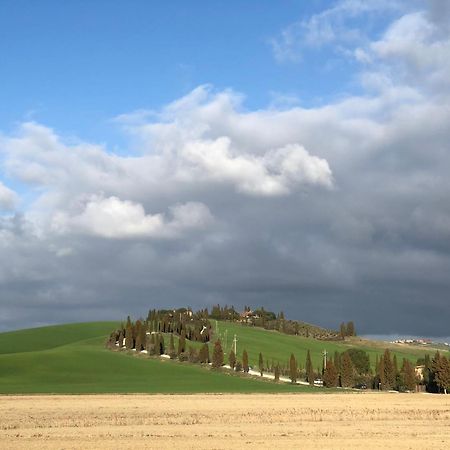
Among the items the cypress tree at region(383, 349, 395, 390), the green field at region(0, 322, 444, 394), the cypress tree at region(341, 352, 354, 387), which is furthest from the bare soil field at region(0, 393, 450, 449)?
the cypress tree at region(383, 349, 395, 390)

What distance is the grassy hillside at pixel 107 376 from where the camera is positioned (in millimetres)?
127188

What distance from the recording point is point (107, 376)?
154625mm

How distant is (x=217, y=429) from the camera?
50.3 metres

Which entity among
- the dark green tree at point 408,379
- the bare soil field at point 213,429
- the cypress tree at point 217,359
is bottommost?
the bare soil field at point 213,429

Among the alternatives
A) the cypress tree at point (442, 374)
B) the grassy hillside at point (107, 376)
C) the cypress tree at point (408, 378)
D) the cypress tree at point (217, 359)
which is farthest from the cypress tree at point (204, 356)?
the cypress tree at point (442, 374)

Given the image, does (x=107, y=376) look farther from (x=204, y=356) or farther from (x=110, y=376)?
(x=204, y=356)

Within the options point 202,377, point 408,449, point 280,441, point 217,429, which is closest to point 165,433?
point 217,429

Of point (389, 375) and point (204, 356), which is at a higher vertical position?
point (204, 356)

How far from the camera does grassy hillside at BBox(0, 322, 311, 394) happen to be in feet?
417

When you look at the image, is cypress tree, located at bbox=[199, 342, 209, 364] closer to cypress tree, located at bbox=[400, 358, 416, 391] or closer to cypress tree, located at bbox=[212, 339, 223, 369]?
cypress tree, located at bbox=[212, 339, 223, 369]

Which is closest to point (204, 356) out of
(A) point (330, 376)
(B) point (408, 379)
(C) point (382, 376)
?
(A) point (330, 376)

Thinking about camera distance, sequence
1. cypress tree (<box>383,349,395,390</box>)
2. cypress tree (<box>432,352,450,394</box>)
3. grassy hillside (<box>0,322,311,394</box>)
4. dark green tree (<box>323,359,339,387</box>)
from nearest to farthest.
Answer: grassy hillside (<box>0,322,311,394</box>), cypress tree (<box>432,352,450,394</box>), dark green tree (<box>323,359,339,387</box>), cypress tree (<box>383,349,395,390</box>)

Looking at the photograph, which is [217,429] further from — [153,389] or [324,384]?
[324,384]

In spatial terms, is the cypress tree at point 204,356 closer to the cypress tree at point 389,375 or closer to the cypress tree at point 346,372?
the cypress tree at point 346,372
